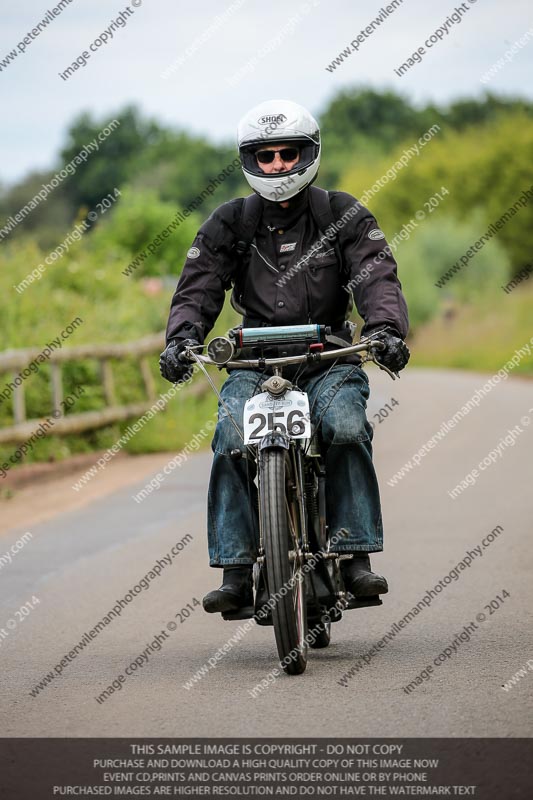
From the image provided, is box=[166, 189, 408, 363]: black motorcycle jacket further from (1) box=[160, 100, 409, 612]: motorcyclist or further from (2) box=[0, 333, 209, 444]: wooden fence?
(2) box=[0, 333, 209, 444]: wooden fence

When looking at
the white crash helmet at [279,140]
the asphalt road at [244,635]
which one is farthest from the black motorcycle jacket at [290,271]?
the asphalt road at [244,635]

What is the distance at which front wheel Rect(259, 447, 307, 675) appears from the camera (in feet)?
18.2

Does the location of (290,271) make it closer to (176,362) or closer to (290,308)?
(290,308)

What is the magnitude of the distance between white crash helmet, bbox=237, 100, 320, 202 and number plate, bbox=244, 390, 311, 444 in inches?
39.0

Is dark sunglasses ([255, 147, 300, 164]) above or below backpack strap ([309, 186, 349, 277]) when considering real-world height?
above

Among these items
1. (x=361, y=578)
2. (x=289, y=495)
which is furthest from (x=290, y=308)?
(x=361, y=578)

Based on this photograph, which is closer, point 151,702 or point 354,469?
point 151,702

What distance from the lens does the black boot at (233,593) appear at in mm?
6031

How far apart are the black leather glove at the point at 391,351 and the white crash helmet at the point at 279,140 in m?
0.82

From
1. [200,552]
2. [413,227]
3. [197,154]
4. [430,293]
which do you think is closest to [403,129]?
[197,154]

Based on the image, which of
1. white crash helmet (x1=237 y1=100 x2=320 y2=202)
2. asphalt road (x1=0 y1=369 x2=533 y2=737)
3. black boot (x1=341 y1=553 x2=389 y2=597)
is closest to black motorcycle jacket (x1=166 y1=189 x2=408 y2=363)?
white crash helmet (x1=237 y1=100 x2=320 y2=202)
